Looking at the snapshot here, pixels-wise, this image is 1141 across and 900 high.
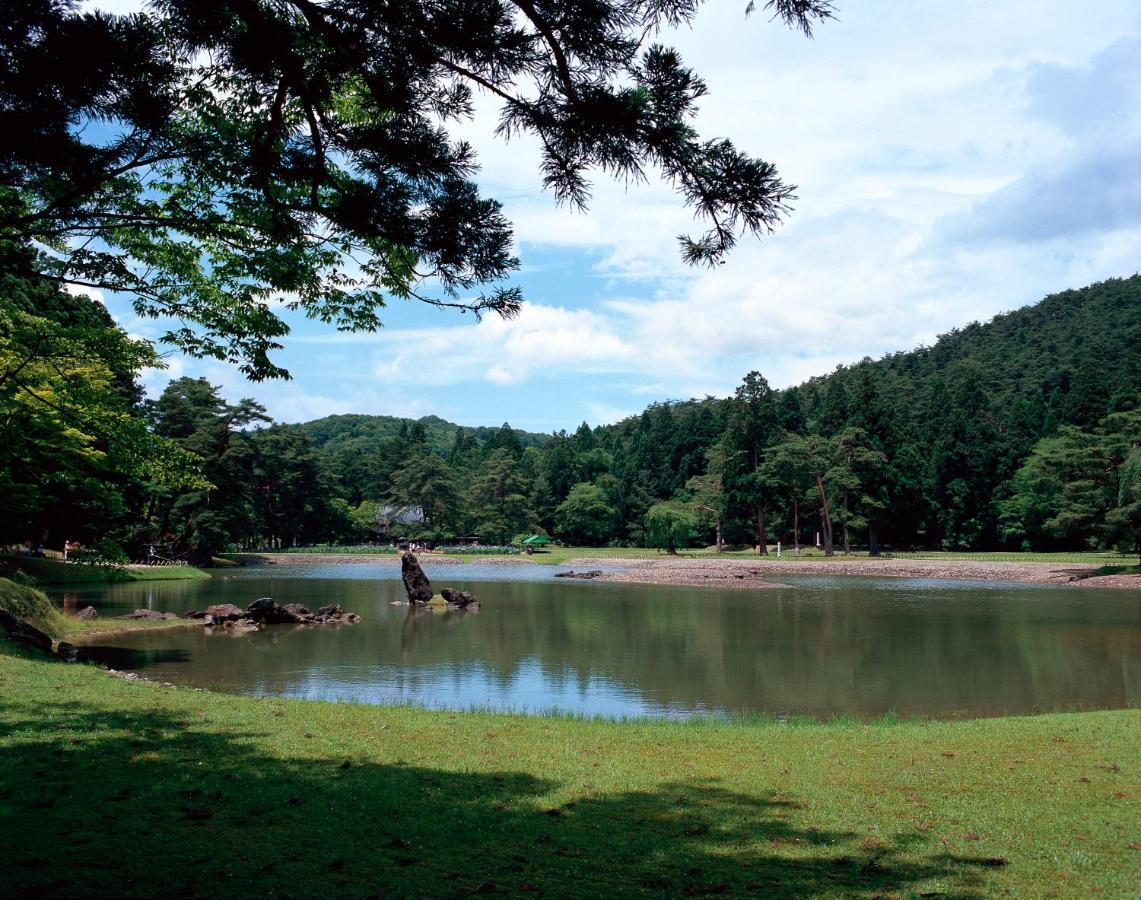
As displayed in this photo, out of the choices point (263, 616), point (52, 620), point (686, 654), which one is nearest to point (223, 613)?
point (263, 616)

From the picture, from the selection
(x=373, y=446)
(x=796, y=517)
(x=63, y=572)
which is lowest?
(x=63, y=572)

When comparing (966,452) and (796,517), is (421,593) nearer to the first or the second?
(796,517)

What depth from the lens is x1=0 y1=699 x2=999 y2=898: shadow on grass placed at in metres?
3.90

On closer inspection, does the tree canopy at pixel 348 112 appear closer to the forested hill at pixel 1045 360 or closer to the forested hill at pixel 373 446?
the forested hill at pixel 1045 360

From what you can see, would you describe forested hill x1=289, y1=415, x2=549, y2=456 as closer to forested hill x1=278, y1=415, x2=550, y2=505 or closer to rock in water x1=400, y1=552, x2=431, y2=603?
forested hill x1=278, y1=415, x2=550, y2=505

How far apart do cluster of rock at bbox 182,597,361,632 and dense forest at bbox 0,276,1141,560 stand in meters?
3.62

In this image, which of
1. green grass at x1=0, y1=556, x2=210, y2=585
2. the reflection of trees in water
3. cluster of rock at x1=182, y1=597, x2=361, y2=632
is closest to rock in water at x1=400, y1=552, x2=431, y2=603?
the reflection of trees in water

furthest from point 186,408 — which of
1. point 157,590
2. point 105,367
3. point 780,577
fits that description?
point 105,367

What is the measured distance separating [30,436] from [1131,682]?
1948 centimetres

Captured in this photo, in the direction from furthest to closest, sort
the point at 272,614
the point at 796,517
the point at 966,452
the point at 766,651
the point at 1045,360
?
1. the point at 1045,360
2. the point at 966,452
3. the point at 796,517
4. the point at 272,614
5. the point at 766,651

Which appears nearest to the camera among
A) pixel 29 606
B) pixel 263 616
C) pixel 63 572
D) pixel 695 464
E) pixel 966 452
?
pixel 29 606

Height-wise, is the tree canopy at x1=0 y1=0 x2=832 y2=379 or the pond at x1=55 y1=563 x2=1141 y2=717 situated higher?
the tree canopy at x1=0 y1=0 x2=832 y2=379

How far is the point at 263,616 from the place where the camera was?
2261 centimetres

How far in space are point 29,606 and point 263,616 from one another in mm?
6779
